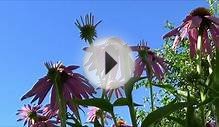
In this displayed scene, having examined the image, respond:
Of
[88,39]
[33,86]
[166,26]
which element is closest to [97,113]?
[33,86]

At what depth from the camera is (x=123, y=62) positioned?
108 inches

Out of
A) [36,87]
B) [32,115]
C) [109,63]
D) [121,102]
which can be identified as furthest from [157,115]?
[32,115]

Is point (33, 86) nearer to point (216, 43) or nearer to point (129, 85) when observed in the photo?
point (129, 85)

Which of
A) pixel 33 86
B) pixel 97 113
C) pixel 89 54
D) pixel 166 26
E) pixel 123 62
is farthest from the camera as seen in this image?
pixel 166 26

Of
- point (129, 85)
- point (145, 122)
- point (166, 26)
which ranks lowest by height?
point (145, 122)

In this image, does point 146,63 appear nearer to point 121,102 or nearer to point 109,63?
point 109,63

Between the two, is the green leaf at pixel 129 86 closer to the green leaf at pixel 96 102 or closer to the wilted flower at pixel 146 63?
the green leaf at pixel 96 102

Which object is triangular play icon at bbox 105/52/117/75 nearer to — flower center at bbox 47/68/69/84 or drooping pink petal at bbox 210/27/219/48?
flower center at bbox 47/68/69/84

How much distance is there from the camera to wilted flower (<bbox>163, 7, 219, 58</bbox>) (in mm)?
3515

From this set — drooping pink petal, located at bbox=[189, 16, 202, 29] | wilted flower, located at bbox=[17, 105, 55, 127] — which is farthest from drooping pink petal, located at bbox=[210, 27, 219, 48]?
wilted flower, located at bbox=[17, 105, 55, 127]

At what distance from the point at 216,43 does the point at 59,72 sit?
95 centimetres

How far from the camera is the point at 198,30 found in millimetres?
3627
